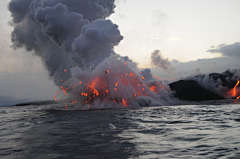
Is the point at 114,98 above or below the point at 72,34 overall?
below

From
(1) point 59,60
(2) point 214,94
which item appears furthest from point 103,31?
(2) point 214,94

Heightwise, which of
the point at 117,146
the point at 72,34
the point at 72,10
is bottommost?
the point at 117,146

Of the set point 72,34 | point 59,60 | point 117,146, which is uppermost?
point 72,34

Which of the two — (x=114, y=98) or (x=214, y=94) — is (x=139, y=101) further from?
(x=214, y=94)

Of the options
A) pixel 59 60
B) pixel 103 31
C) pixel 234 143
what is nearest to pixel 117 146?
pixel 234 143

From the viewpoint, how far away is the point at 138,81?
158 feet

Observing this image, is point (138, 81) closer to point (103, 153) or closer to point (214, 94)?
point (103, 153)

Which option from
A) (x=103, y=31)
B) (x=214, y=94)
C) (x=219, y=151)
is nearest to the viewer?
(x=219, y=151)

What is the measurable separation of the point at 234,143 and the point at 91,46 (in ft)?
185

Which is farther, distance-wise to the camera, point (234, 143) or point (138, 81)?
point (138, 81)

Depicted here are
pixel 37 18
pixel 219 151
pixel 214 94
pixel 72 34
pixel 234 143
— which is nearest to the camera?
pixel 219 151

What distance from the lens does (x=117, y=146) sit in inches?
332

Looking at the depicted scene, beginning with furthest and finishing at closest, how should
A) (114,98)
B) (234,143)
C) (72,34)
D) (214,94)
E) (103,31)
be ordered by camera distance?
(214,94)
(72,34)
(103,31)
(114,98)
(234,143)

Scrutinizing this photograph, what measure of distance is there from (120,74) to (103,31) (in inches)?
812
